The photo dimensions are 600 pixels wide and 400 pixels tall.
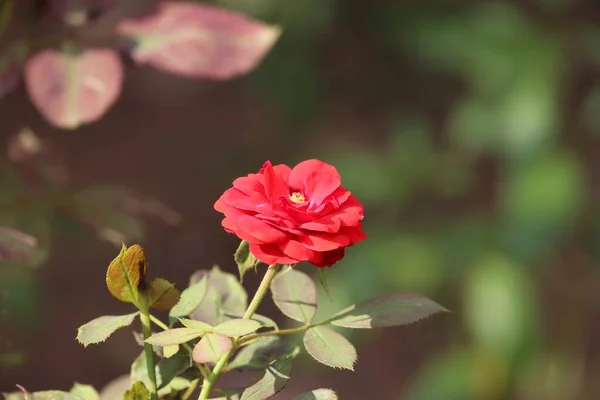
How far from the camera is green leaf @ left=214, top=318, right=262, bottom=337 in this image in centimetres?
40

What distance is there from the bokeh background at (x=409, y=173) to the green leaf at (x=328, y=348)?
582 mm

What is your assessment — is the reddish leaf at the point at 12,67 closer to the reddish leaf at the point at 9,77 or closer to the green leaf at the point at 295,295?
the reddish leaf at the point at 9,77

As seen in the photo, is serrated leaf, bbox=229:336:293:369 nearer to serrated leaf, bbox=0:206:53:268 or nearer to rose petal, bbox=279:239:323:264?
rose petal, bbox=279:239:323:264

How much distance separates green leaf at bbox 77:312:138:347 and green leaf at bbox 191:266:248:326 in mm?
51

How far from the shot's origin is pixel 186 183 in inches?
79.9

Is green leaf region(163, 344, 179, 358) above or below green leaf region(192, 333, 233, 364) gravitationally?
A: below

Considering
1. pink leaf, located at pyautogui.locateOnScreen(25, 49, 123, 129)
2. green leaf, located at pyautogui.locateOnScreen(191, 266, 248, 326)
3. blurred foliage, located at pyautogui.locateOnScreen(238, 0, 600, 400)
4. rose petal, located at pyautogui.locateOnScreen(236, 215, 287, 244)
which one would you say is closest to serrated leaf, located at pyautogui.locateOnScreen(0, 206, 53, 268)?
pink leaf, located at pyautogui.locateOnScreen(25, 49, 123, 129)

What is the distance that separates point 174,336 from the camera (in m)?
0.41

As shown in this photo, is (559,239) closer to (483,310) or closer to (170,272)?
(483,310)

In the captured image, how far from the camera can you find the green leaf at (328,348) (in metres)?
0.42

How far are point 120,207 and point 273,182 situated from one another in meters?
0.38

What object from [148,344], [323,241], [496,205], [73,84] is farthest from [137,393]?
[496,205]

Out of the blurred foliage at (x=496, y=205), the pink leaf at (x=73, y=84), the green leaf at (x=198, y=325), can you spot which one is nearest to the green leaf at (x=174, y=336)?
the green leaf at (x=198, y=325)

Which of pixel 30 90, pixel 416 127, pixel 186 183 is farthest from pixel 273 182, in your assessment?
pixel 186 183
